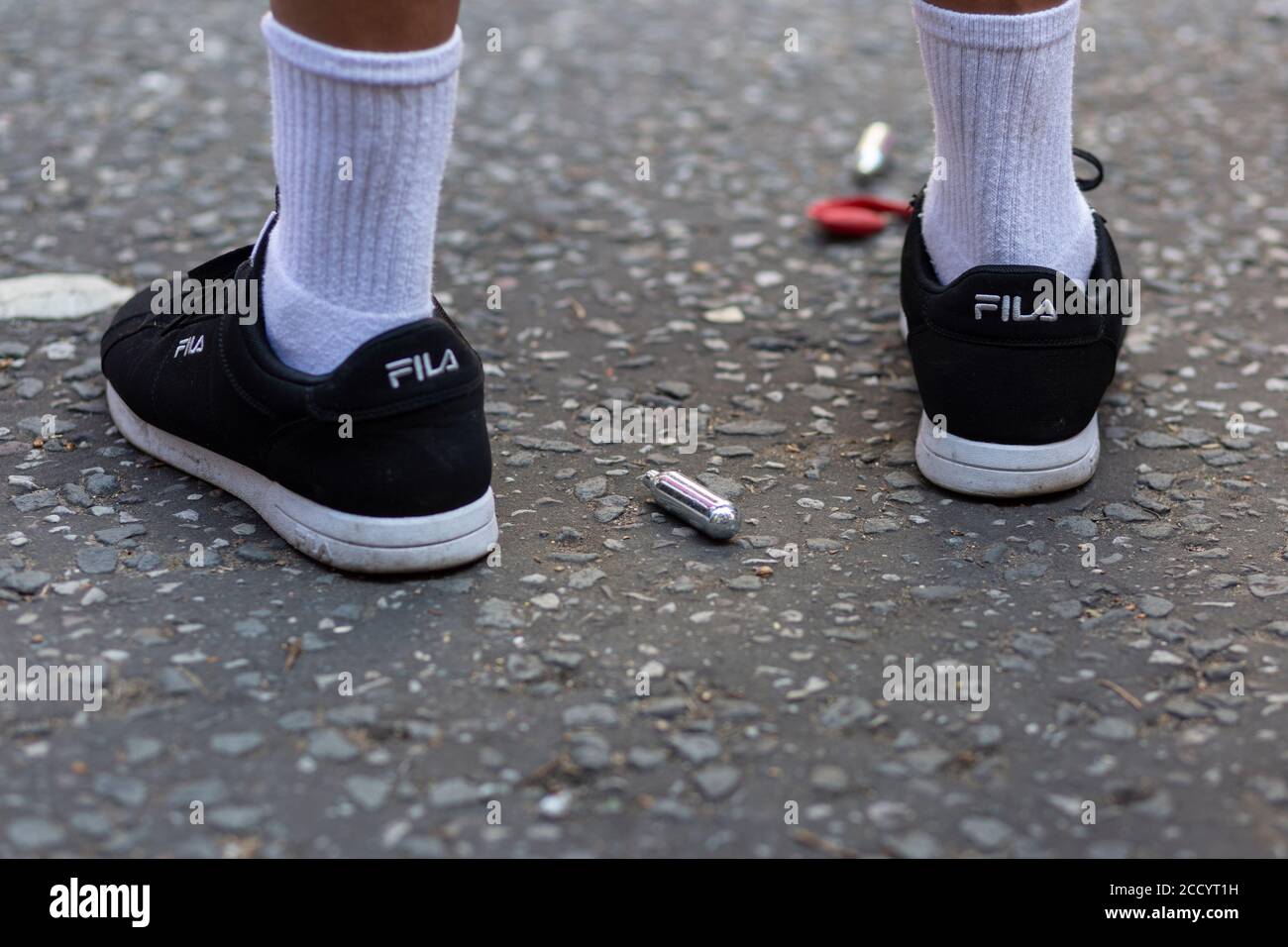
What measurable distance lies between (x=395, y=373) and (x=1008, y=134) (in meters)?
0.91

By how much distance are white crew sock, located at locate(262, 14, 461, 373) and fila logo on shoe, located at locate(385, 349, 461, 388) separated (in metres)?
0.06

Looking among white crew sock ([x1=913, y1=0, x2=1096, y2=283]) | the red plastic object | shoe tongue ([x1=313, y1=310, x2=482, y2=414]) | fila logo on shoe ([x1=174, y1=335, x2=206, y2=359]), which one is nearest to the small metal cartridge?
shoe tongue ([x1=313, y1=310, x2=482, y2=414])

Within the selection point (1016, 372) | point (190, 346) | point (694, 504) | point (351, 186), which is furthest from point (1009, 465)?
point (190, 346)

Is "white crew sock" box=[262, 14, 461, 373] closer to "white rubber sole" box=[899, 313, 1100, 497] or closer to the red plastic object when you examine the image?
"white rubber sole" box=[899, 313, 1100, 497]

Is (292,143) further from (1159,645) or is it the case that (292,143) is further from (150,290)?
(1159,645)

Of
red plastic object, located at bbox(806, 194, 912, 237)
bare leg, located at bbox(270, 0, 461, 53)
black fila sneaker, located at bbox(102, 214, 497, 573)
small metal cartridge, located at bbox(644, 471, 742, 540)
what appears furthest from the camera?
red plastic object, located at bbox(806, 194, 912, 237)

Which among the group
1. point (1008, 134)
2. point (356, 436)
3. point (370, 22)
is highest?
point (370, 22)

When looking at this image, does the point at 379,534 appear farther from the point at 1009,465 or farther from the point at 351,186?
the point at 1009,465

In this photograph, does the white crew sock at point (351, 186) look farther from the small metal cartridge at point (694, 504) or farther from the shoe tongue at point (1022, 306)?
the shoe tongue at point (1022, 306)

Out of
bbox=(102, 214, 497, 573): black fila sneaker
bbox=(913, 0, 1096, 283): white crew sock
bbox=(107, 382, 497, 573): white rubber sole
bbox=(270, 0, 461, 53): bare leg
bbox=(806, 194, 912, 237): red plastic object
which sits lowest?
bbox=(806, 194, 912, 237): red plastic object

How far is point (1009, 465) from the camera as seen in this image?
1.88m

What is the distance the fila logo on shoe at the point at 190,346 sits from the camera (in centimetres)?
184

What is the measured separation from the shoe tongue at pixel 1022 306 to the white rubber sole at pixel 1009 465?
0.15m

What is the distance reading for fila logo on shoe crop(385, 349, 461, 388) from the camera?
5.33 ft
